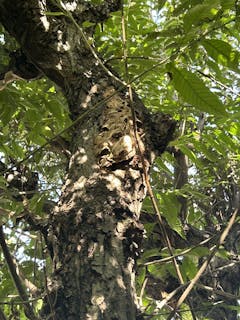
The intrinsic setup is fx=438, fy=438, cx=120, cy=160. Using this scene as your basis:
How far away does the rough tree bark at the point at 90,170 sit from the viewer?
1.65 meters

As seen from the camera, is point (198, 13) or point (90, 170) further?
point (90, 170)

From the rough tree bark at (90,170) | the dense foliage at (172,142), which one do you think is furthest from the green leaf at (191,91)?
the rough tree bark at (90,170)

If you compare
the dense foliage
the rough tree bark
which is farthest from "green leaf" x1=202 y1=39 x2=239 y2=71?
the rough tree bark

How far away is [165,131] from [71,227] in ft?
2.39

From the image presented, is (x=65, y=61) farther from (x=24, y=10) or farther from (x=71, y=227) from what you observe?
(x=71, y=227)

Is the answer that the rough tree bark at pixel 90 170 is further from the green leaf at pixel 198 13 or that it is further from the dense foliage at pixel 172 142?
the green leaf at pixel 198 13

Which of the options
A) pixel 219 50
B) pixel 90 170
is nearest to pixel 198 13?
pixel 219 50

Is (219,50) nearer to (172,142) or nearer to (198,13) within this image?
(198,13)

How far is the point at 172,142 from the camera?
2.89m

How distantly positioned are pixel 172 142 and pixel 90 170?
1028 mm

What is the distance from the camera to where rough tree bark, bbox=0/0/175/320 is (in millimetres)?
1650

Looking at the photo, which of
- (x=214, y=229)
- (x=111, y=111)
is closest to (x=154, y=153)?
(x=111, y=111)

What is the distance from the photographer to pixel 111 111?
2.18 m

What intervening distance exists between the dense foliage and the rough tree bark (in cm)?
12
